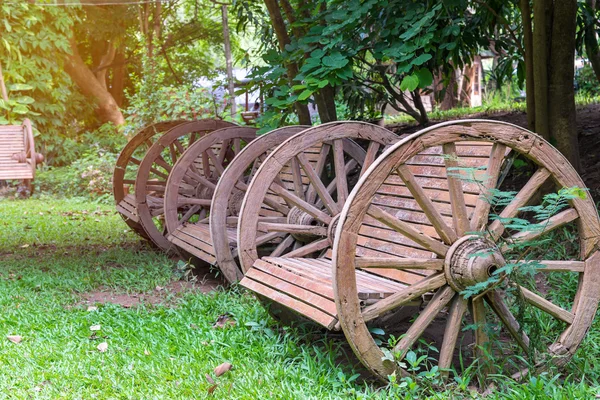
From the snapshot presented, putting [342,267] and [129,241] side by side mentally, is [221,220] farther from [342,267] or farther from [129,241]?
[129,241]

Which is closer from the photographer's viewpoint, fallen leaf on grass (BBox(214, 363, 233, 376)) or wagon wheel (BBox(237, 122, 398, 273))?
fallen leaf on grass (BBox(214, 363, 233, 376))

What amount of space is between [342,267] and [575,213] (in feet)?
3.81

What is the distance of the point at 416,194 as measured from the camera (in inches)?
112

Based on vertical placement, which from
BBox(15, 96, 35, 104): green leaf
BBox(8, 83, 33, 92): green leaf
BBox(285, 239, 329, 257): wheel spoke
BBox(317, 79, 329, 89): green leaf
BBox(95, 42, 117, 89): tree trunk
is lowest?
BBox(285, 239, 329, 257): wheel spoke

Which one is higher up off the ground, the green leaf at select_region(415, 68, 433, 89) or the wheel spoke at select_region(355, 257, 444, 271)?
the green leaf at select_region(415, 68, 433, 89)

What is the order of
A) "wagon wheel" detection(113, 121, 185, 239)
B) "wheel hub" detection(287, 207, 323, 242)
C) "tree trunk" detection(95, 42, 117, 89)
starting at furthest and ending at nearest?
"tree trunk" detection(95, 42, 117, 89) < "wagon wheel" detection(113, 121, 185, 239) < "wheel hub" detection(287, 207, 323, 242)

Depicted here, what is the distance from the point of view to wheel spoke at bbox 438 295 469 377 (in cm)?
286

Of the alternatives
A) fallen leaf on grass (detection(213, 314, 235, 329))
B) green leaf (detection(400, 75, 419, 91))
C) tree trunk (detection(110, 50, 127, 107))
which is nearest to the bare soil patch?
fallen leaf on grass (detection(213, 314, 235, 329))

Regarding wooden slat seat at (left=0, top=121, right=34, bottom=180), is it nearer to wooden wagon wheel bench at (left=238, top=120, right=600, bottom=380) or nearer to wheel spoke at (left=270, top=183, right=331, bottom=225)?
wheel spoke at (left=270, top=183, right=331, bottom=225)

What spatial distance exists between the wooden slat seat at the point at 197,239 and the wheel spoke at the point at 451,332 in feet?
7.28

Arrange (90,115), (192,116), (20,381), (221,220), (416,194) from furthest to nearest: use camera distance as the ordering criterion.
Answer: (90,115)
(192,116)
(221,220)
(20,381)
(416,194)

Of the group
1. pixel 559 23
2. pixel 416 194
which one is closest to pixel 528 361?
pixel 416 194

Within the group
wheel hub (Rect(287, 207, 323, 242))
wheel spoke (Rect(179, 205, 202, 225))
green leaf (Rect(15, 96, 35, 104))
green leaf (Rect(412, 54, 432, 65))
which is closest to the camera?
green leaf (Rect(412, 54, 432, 65))

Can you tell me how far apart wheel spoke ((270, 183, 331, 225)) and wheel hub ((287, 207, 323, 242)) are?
257mm
